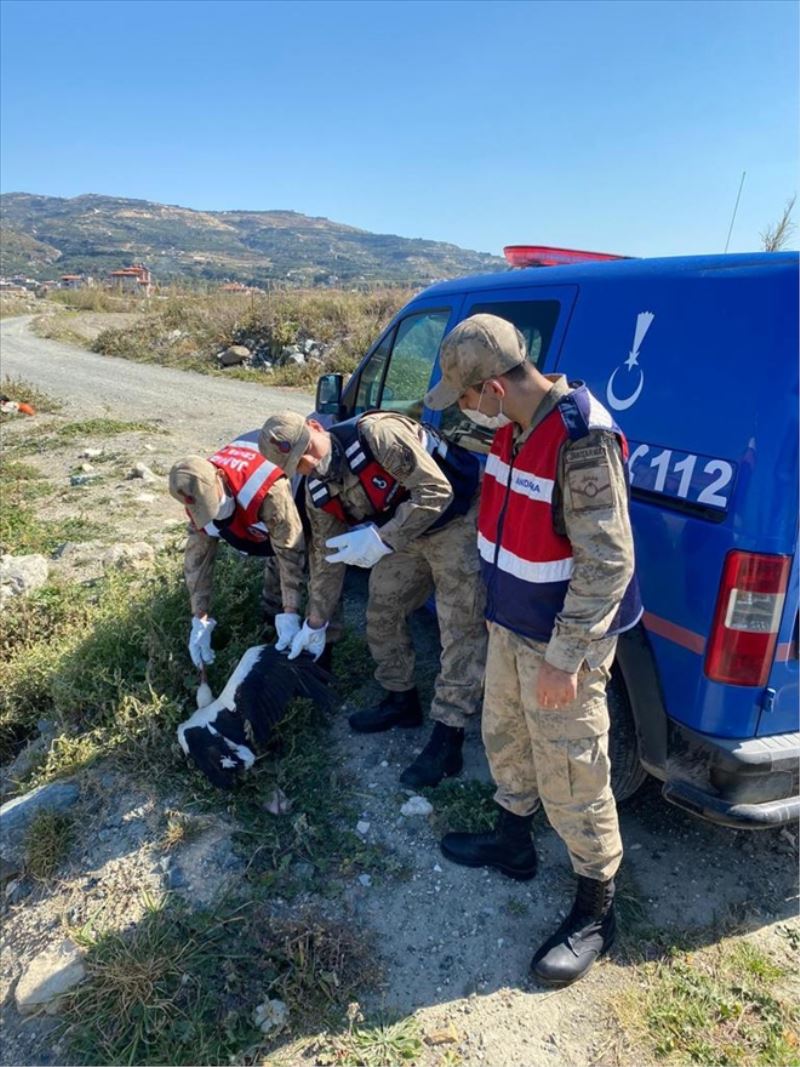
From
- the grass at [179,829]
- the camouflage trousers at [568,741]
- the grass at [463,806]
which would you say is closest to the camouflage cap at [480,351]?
the camouflage trousers at [568,741]

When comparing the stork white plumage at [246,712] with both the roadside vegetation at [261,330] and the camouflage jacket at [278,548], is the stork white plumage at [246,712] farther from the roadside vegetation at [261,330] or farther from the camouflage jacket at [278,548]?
the roadside vegetation at [261,330]

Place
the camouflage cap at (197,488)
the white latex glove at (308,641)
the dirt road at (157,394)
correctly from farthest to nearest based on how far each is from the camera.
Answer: the dirt road at (157,394)
the white latex glove at (308,641)
the camouflage cap at (197,488)

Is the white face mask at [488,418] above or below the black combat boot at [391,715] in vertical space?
above

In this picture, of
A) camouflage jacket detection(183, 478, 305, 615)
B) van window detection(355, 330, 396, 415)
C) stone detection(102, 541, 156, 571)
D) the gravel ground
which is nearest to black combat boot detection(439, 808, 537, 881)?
the gravel ground

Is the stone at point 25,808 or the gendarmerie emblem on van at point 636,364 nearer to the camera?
the gendarmerie emblem on van at point 636,364

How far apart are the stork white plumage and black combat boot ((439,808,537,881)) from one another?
874 millimetres

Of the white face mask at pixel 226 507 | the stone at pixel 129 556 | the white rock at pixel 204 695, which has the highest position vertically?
the white face mask at pixel 226 507

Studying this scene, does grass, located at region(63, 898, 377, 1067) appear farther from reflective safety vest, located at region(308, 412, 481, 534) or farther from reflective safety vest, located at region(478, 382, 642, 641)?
reflective safety vest, located at region(308, 412, 481, 534)

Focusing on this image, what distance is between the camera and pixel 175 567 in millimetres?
4109

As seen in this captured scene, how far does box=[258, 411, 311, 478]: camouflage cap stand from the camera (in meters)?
2.67

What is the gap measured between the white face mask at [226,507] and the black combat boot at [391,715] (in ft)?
3.60

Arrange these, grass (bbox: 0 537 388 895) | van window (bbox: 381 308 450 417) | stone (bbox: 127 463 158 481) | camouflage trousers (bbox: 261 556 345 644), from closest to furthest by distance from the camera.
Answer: grass (bbox: 0 537 388 895)
van window (bbox: 381 308 450 417)
camouflage trousers (bbox: 261 556 345 644)
stone (bbox: 127 463 158 481)

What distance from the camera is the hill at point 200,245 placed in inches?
3381

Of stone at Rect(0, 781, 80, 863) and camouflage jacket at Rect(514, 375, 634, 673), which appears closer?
camouflage jacket at Rect(514, 375, 634, 673)
